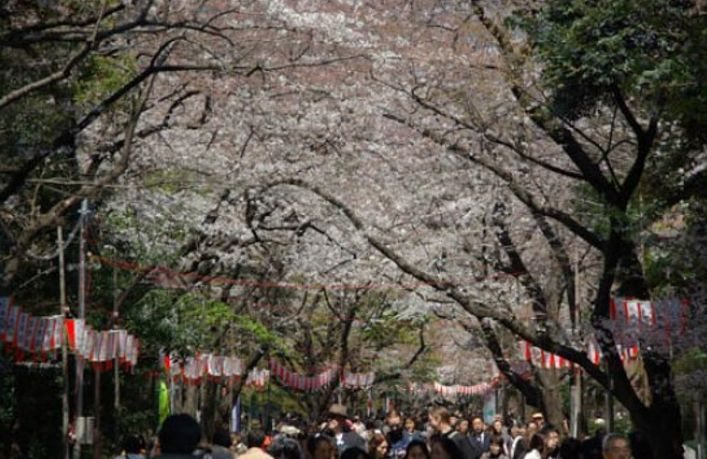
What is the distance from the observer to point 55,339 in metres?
22.4

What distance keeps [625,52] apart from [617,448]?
5.86m

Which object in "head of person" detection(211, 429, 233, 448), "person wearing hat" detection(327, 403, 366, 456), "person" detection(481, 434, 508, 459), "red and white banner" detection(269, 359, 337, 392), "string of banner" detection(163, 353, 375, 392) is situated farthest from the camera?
"red and white banner" detection(269, 359, 337, 392)

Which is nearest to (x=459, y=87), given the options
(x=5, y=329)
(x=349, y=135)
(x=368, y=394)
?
(x=349, y=135)

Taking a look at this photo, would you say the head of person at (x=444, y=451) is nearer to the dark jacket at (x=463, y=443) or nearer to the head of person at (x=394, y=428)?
the dark jacket at (x=463, y=443)

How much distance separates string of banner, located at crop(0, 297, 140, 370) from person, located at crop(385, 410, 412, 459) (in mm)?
4580

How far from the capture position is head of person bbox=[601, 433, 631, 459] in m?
10.7

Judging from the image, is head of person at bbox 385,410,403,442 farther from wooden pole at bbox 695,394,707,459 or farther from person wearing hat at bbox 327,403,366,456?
wooden pole at bbox 695,394,707,459

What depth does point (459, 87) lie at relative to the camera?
21.6 metres

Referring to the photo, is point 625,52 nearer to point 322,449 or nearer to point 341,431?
point 322,449

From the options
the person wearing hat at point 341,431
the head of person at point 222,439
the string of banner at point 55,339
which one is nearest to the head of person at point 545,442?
→ the person wearing hat at point 341,431

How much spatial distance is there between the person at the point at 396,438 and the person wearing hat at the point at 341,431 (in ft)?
1.86

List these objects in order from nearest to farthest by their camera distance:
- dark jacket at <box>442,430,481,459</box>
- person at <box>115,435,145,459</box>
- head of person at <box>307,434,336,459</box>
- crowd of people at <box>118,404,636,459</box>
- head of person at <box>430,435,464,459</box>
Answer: crowd of people at <box>118,404,636,459</box>, head of person at <box>430,435,464,459</box>, head of person at <box>307,434,336,459</box>, person at <box>115,435,145,459</box>, dark jacket at <box>442,430,481,459</box>

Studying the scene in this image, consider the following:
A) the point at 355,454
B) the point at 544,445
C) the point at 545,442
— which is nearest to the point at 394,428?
the point at 545,442

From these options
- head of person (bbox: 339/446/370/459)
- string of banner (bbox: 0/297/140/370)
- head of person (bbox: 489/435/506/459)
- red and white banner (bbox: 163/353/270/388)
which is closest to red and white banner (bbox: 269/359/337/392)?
red and white banner (bbox: 163/353/270/388)
